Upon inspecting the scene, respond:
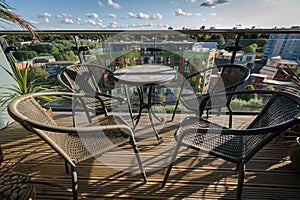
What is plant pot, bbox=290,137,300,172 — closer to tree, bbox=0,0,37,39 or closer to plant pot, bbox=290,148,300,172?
plant pot, bbox=290,148,300,172

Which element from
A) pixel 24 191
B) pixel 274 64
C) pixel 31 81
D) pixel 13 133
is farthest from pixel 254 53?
pixel 13 133

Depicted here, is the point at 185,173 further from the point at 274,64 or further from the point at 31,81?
the point at 31,81

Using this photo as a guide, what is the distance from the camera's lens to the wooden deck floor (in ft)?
5.02

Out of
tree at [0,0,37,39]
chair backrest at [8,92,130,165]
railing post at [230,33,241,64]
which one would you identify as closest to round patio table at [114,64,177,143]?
chair backrest at [8,92,130,165]

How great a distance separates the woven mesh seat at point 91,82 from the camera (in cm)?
207

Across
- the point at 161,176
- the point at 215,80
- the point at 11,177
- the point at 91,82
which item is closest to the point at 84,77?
the point at 91,82

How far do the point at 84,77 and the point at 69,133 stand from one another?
49.8 inches

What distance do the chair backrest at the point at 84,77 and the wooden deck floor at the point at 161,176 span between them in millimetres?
904

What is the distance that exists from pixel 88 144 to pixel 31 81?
1686mm

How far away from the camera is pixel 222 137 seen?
1.51m

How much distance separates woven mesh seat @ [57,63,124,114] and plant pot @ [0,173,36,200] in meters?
1.04

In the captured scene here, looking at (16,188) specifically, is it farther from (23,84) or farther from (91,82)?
(23,84)

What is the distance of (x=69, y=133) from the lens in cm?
122

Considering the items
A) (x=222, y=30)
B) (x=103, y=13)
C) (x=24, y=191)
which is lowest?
(x=24, y=191)
